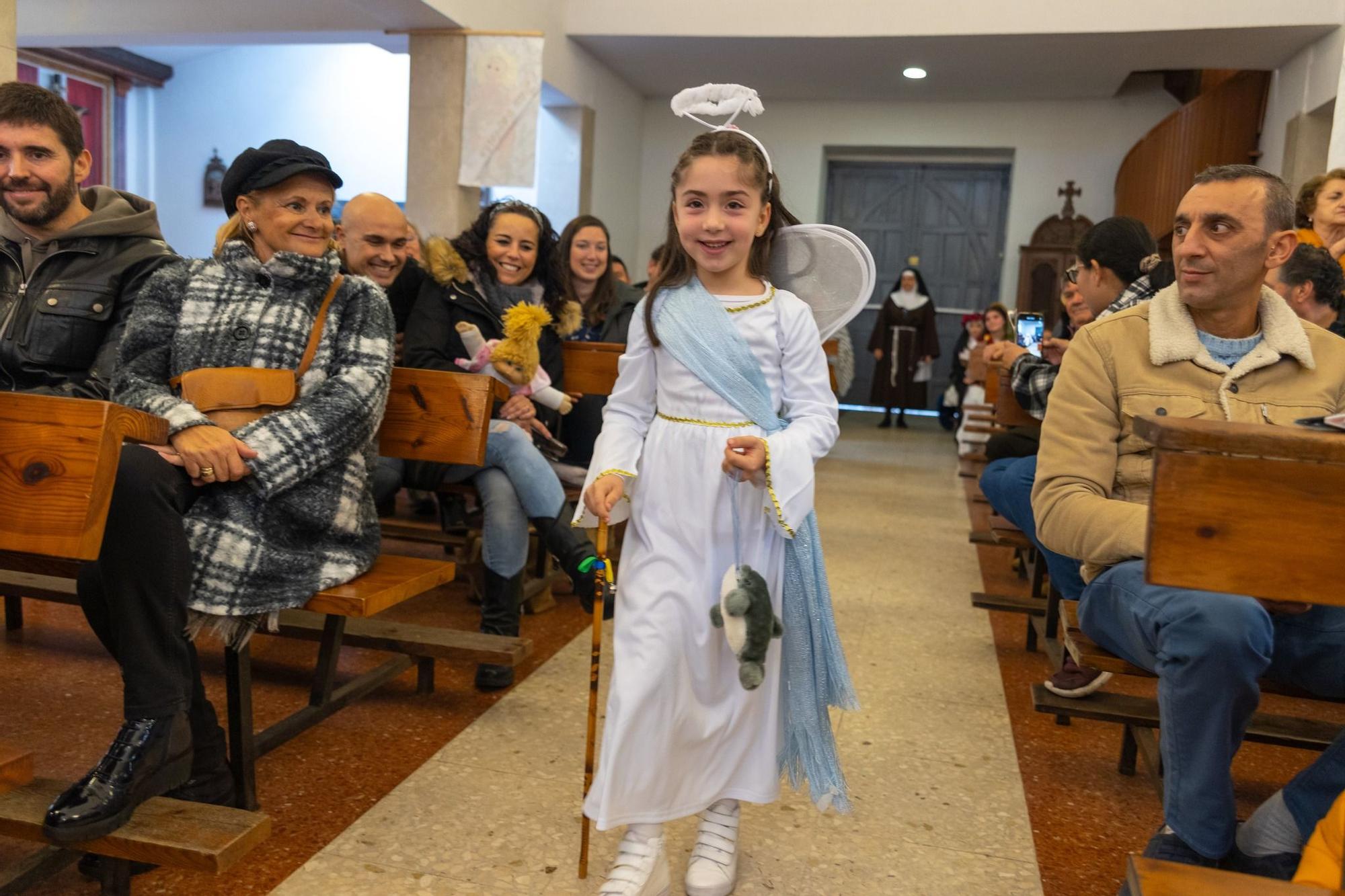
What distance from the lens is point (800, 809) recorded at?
7.55ft

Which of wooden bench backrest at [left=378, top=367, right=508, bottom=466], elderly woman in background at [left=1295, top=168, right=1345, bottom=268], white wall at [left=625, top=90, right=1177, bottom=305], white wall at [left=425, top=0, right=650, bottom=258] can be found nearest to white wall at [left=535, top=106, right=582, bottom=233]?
white wall at [left=425, top=0, right=650, bottom=258]

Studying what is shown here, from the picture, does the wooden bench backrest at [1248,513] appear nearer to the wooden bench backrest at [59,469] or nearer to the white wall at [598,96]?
the wooden bench backrest at [59,469]

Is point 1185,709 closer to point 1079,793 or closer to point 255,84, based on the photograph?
point 1079,793

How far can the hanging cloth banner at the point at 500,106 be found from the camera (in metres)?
7.83

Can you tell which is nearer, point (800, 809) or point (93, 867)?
point (93, 867)

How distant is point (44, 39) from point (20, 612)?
7.96 m

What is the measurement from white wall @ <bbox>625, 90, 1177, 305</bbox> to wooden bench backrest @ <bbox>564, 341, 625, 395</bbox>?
7.71 meters

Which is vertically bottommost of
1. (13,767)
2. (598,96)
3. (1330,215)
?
(13,767)

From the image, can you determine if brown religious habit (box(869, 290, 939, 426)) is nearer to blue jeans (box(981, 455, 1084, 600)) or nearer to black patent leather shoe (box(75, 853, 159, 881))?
blue jeans (box(981, 455, 1084, 600))

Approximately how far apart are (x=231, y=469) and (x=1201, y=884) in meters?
1.77

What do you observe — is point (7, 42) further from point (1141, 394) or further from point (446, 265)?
point (1141, 394)

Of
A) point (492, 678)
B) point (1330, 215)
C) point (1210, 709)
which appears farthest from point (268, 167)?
point (1330, 215)

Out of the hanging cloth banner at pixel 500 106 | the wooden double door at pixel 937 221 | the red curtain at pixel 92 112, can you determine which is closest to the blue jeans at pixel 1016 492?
the hanging cloth banner at pixel 500 106

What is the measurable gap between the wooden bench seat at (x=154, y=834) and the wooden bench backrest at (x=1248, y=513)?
4.58 ft
